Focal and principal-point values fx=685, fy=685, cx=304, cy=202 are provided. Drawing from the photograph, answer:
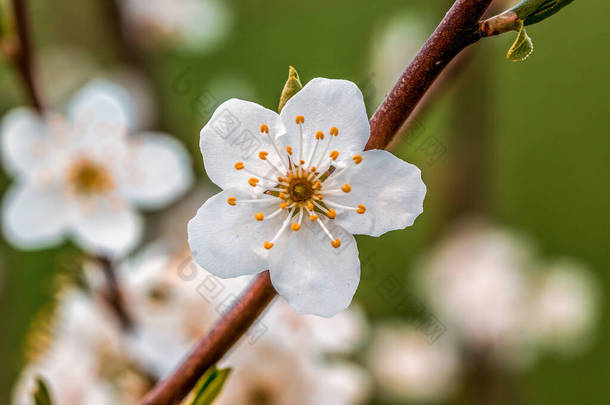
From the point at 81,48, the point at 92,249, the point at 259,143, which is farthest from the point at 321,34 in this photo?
the point at 259,143

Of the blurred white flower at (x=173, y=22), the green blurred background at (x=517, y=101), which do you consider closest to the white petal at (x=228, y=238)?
the blurred white flower at (x=173, y=22)

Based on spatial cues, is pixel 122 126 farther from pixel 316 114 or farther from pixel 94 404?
pixel 316 114

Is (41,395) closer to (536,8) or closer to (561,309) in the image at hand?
(536,8)

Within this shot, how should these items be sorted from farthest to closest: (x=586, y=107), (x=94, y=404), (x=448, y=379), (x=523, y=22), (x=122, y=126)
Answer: (x=586, y=107) < (x=448, y=379) < (x=122, y=126) < (x=94, y=404) < (x=523, y=22)

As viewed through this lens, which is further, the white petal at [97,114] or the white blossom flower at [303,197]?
the white petal at [97,114]

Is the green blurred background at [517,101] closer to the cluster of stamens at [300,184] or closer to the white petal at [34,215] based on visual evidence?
the white petal at [34,215]
